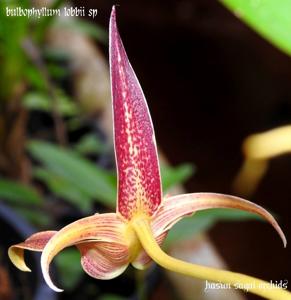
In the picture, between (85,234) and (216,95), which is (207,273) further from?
(216,95)

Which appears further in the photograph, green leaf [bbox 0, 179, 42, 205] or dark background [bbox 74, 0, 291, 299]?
dark background [bbox 74, 0, 291, 299]

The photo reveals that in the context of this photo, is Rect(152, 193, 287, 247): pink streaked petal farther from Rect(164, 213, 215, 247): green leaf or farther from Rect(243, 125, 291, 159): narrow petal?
Rect(164, 213, 215, 247): green leaf

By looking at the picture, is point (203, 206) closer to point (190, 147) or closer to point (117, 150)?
point (117, 150)

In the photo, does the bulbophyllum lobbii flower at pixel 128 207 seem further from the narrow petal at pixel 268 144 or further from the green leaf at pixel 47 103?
the green leaf at pixel 47 103

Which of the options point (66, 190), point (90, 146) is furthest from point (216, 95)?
point (66, 190)

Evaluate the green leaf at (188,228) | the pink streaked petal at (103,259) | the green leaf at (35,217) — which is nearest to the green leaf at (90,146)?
the green leaf at (35,217)

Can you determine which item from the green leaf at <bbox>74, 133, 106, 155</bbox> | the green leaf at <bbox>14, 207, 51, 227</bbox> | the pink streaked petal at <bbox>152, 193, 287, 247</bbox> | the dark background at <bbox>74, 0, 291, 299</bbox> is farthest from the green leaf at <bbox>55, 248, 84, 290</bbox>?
the pink streaked petal at <bbox>152, 193, 287, 247</bbox>

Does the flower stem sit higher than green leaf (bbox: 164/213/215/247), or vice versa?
the flower stem
